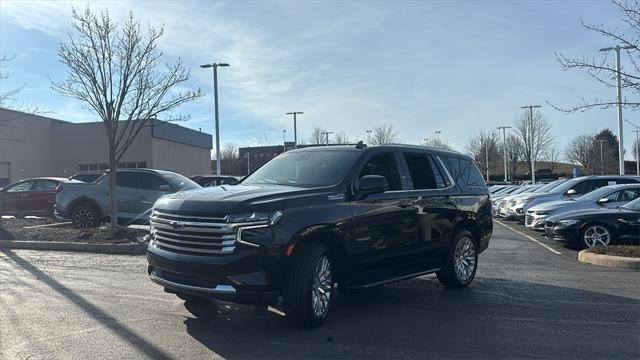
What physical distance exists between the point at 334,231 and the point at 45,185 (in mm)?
16337

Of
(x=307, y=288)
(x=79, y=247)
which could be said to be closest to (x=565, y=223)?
(x=307, y=288)

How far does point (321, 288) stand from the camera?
5.95 m

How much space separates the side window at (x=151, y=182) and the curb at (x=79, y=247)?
9.85 ft

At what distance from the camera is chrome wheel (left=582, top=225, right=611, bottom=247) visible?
1236 centimetres

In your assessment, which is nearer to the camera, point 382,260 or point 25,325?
point 25,325

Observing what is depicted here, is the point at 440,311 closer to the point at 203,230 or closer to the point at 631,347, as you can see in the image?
the point at 631,347

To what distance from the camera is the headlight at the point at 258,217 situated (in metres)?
5.45

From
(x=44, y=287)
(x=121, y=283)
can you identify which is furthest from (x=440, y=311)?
(x=44, y=287)

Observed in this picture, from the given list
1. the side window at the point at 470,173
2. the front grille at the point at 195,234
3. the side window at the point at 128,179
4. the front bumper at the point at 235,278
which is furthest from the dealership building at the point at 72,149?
the front bumper at the point at 235,278

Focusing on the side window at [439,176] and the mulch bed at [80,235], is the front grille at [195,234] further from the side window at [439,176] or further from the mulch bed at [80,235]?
the mulch bed at [80,235]

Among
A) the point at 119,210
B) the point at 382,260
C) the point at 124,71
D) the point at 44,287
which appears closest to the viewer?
the point at 382,260

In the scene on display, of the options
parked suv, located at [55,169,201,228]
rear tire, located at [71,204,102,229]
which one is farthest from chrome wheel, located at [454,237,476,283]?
rear tire, located at [71,204,102,229]

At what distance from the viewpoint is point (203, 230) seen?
18.2ft

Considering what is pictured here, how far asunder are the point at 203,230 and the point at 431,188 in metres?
3.56
